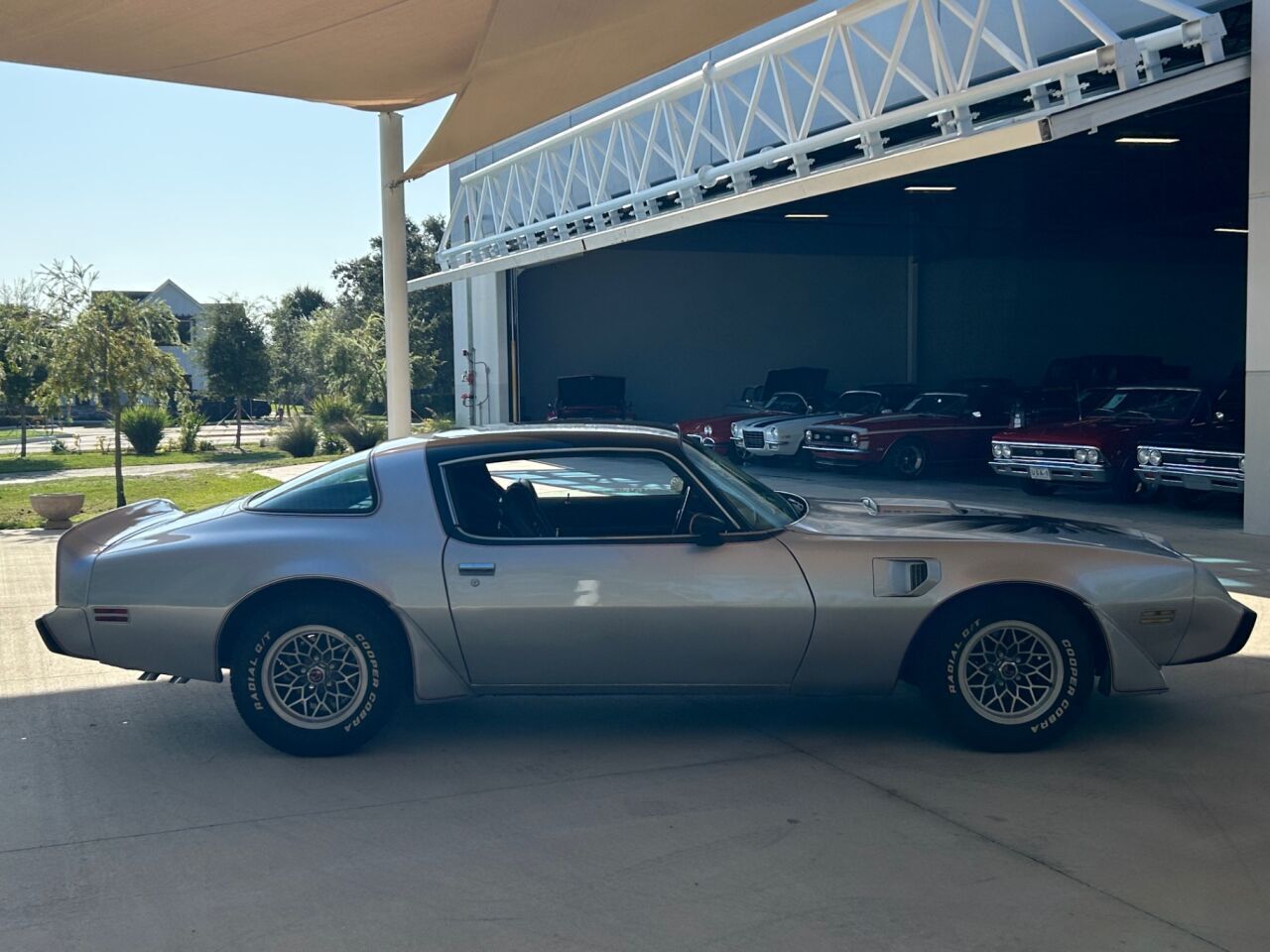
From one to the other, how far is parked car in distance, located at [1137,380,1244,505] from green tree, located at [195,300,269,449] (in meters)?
27.0

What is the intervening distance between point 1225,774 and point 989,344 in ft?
104

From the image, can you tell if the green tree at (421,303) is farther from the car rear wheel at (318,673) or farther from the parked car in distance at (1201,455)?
the car rear wheel at (318,673)

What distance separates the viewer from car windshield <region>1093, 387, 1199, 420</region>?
15953 mm

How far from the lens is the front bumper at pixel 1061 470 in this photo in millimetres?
15711

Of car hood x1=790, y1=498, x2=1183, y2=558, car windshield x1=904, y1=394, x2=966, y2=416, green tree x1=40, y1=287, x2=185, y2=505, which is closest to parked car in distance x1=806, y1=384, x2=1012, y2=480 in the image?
car windshield x1=904, y1=394, x2=966, y2=416

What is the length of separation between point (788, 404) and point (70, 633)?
812 inches

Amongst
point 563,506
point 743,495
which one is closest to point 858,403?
point 563,506

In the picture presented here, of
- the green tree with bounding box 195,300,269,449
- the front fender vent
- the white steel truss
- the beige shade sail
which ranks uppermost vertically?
the white steel truss

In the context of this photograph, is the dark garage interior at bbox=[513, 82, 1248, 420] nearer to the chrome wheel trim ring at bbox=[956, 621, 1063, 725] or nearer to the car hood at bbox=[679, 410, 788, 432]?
the car hood at bbox=[679, 410, 788, 432]

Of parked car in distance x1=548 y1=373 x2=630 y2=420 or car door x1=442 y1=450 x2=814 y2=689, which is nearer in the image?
car door x1=442 y1=450 x2=814 y2=689

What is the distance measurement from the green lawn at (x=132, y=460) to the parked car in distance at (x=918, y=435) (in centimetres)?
1172

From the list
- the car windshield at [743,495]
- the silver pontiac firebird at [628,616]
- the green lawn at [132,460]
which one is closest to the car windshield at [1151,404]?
the silver pontiac firebird at [628,616]

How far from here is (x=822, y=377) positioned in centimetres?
2945

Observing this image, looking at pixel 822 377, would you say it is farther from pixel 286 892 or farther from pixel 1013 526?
pixel 286 892
